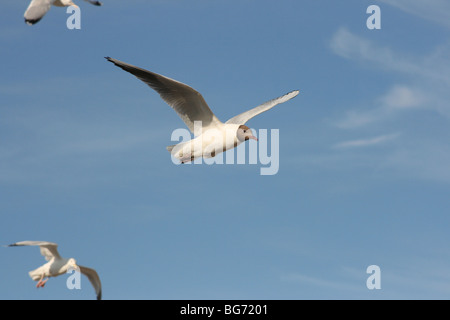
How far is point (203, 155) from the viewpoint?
13828 mm

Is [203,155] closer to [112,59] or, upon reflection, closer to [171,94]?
[171,94]

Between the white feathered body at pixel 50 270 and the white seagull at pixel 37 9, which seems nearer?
the white seagull at pixel 37 9

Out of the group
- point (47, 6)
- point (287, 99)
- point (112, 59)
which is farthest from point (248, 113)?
point (47, 6)

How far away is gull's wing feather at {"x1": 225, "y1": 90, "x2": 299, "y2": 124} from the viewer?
14.9m

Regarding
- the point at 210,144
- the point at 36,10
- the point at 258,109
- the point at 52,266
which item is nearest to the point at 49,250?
the point at 52,266

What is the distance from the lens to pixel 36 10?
1280 centimetres

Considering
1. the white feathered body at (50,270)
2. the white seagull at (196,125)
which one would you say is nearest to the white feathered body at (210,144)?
the white seagull at (196,125)

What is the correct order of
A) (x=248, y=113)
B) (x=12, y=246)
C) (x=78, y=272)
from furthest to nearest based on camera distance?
(x=248, y=113)
(x=78, y=272)
(x=12, y=246)

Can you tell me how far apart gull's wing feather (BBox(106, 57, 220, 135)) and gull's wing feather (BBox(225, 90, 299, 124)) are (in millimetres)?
1059

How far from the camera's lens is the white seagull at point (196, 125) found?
1341 cm

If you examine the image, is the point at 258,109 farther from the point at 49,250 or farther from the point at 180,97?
the point at 49,250

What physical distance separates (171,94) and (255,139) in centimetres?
204

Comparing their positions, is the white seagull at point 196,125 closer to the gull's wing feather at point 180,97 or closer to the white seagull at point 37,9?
the gull's wing feather at point 180,97

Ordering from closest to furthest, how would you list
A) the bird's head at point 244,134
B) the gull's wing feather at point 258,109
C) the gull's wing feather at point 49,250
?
the gull's wing feather at point 49,250
the bird's head at point 244,134
the gull's wing feather at point 258,109
